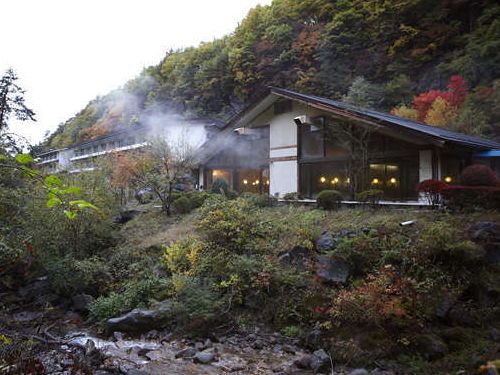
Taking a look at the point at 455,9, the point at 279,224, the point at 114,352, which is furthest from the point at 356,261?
the point at 455,9

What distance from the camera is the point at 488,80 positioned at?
27.8 m

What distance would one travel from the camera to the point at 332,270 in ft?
32.6

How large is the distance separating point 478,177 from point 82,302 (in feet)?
45.3

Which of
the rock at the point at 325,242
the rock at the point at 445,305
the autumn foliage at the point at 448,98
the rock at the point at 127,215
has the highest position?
the autumn foliage at the point at 448,98

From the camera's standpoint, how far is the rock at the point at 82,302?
11.9 metres

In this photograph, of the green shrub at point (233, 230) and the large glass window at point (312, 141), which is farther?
the large glass window at point (312, 141)

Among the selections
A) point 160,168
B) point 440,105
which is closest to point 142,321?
point 160,168

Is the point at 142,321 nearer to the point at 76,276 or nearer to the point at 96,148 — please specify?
the point at 76,276

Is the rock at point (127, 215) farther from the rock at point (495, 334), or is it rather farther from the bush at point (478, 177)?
the rock at point (495, 334)

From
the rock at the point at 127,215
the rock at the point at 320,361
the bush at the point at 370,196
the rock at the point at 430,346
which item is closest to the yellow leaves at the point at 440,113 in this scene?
the bush at the point at 370,196

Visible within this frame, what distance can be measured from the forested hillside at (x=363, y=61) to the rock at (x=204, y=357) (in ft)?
72.9

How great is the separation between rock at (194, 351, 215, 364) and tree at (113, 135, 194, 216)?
38.0 ft

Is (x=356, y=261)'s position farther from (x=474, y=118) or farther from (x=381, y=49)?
(x=381, y=49)

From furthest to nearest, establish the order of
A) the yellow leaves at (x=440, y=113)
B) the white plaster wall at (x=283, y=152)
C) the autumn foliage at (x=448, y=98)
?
the autumn foliage at (x=448, y=98), the yellow leaves at (x=440, y=113), the white plaster wall at (x=283, y=152)
